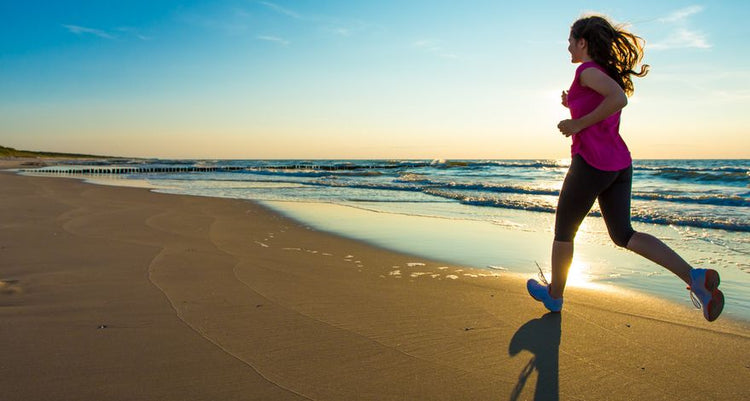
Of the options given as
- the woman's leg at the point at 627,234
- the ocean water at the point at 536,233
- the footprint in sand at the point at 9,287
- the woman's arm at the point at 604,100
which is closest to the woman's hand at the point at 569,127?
the woman's arm at the point at 604,100

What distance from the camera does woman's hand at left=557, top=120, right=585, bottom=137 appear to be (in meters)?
2.92

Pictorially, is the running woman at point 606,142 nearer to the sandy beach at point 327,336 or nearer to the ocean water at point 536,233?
the sandy beach at point 327,336

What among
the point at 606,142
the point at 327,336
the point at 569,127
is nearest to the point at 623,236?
the point at 606,142

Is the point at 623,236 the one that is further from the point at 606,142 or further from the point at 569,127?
the point at 569,127

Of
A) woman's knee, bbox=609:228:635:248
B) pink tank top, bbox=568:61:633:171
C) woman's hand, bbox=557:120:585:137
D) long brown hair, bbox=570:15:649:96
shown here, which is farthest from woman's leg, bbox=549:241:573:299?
long brown hair, bbox=570:15:649:96

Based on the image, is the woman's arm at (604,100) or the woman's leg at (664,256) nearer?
the woman's arm at (604,100)

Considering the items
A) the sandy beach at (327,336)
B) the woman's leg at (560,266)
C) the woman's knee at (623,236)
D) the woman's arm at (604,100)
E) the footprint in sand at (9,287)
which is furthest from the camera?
the footprint in sand at (9,287)

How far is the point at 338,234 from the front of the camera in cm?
746

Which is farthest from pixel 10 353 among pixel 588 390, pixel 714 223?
pixel 714 223

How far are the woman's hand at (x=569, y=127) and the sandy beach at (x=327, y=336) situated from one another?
1.15m

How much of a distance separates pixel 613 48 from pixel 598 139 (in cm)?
53

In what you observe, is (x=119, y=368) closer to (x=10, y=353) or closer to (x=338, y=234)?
(x=10, y=353)

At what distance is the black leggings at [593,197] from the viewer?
3.06 meters

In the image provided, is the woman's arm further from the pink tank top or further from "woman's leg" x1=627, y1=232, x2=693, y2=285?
"woman's leg" x1=627, y1=232, x2=693, y2=285
